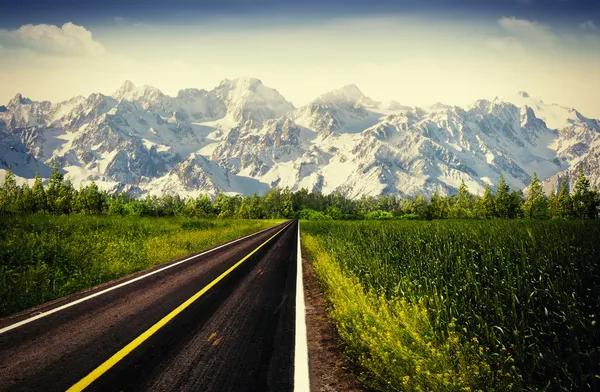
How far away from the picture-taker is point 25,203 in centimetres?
6047

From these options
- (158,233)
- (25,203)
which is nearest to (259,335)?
(158,233)

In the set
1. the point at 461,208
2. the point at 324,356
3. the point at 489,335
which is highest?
the point at 461,208

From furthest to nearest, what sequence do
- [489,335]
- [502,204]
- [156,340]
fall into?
[502,204] < [156,340] < [489,335]

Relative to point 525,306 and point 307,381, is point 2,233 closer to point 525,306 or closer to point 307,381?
point 307,381

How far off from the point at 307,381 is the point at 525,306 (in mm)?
3369

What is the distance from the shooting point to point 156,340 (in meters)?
5.51

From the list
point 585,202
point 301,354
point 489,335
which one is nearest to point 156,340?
point 301,354

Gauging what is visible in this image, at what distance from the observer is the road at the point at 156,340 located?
428 cm

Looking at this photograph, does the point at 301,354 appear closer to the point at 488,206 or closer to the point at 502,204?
the point at 502,204

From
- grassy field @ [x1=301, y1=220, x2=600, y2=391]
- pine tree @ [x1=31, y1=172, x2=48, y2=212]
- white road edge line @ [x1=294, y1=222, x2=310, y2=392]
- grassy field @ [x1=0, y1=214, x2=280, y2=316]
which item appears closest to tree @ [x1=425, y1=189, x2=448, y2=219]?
grassy field @ [x1=0, y1=214, x2=280, y2=316]

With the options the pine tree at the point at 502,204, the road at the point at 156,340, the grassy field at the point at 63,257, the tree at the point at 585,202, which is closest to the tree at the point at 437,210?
the pine tree at the point at 502,204

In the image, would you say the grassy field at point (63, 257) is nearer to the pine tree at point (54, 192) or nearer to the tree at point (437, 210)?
the pine tree at point (54, 192)

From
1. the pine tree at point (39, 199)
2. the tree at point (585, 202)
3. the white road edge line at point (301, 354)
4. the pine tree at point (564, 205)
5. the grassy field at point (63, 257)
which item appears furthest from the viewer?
the pine tree at point (564, 205)

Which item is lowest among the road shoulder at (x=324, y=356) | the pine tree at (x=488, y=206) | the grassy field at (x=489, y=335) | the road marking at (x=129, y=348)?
the road shoulder at (x=324, y=356)
